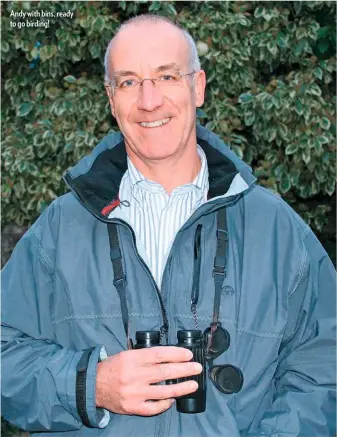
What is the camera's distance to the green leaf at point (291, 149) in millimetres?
5801

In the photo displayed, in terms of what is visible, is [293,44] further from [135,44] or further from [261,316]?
[261,316]

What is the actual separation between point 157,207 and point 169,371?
30.7 inches

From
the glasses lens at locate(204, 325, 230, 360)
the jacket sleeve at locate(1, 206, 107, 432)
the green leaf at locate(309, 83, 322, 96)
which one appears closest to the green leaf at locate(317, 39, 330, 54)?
the green leaf at locate(309, 83, 322, 96)

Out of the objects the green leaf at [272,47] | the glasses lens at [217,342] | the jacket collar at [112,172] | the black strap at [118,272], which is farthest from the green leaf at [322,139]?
the glasses lens at [217,342]

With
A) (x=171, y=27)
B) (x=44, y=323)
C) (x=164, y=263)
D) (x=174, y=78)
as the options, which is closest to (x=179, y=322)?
(x=164, y=263)

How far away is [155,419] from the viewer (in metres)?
2.78

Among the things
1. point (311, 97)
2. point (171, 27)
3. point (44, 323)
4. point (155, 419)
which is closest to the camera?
point (155, 419)

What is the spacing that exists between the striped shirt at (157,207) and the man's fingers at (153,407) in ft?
2.04

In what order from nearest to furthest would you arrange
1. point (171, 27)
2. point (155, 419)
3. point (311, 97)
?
point (155, 419) → point (171, 27) → point (311, 97)

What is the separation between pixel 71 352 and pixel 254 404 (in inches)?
28.0

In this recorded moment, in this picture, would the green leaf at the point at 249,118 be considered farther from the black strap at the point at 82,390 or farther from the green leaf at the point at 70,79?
the black strap at the point at 82,390

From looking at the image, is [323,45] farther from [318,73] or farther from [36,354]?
[36,354]

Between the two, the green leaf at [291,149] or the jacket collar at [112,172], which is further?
the green leaf at [291,149]

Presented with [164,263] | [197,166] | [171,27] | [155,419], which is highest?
[171,27]
